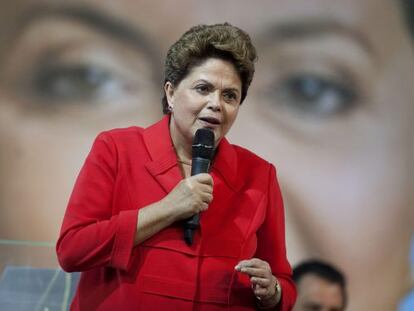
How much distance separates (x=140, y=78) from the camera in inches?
106

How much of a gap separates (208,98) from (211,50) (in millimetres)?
119

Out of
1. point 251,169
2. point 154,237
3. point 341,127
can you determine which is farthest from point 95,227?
point 341,127

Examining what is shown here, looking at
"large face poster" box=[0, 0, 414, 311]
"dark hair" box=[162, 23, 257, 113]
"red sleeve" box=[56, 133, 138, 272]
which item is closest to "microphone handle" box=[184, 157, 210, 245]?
"red sleeve" box=[56, 133, 138, 272]

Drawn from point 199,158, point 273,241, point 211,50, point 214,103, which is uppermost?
point 211,50

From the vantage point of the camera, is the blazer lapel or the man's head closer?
the blazer lapel

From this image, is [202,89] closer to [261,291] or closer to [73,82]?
[261,291]

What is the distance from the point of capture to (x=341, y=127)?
2.70 meters

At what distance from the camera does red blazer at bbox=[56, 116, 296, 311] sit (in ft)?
4.46

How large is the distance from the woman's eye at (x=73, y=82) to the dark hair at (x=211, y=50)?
1.22 metres

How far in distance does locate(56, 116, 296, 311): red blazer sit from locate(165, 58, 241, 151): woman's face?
95mm

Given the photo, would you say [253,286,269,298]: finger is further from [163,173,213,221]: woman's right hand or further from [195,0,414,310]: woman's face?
[195,0,414,310]: woman's face

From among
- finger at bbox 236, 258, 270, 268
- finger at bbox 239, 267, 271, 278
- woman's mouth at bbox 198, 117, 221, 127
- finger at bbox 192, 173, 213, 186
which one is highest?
woman's mouth at bbox 198, 117, 221, 127

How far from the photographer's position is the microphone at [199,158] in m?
1.38

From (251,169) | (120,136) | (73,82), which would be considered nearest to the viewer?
(120,136)
